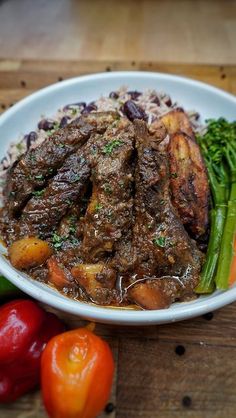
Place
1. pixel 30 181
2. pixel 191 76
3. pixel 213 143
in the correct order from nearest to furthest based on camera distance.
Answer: pixel 30 181 → pixel 213 143 → pixel 191 76

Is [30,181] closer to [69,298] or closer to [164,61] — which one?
[69,298]

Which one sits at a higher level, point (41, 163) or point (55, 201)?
point (41, 163)

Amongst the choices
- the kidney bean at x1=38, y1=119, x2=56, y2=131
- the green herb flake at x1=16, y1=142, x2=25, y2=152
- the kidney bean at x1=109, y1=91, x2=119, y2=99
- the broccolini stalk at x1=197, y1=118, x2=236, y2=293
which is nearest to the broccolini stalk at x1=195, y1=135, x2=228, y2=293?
the broccolini stalk at x1=197, y1=118, x2=236, y2=293

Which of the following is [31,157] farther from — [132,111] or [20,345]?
[20,345]

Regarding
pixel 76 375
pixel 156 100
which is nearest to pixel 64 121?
pixel 156 100

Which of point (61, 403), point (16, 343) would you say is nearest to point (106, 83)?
point (16, 343)

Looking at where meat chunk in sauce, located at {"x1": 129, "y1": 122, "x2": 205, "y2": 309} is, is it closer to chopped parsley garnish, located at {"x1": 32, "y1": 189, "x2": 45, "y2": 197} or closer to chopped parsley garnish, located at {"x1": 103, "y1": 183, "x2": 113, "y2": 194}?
A: chopped parsley garnish, located at {"x1": 103, "y1": 183, "x2": 113, "y2": 194}
